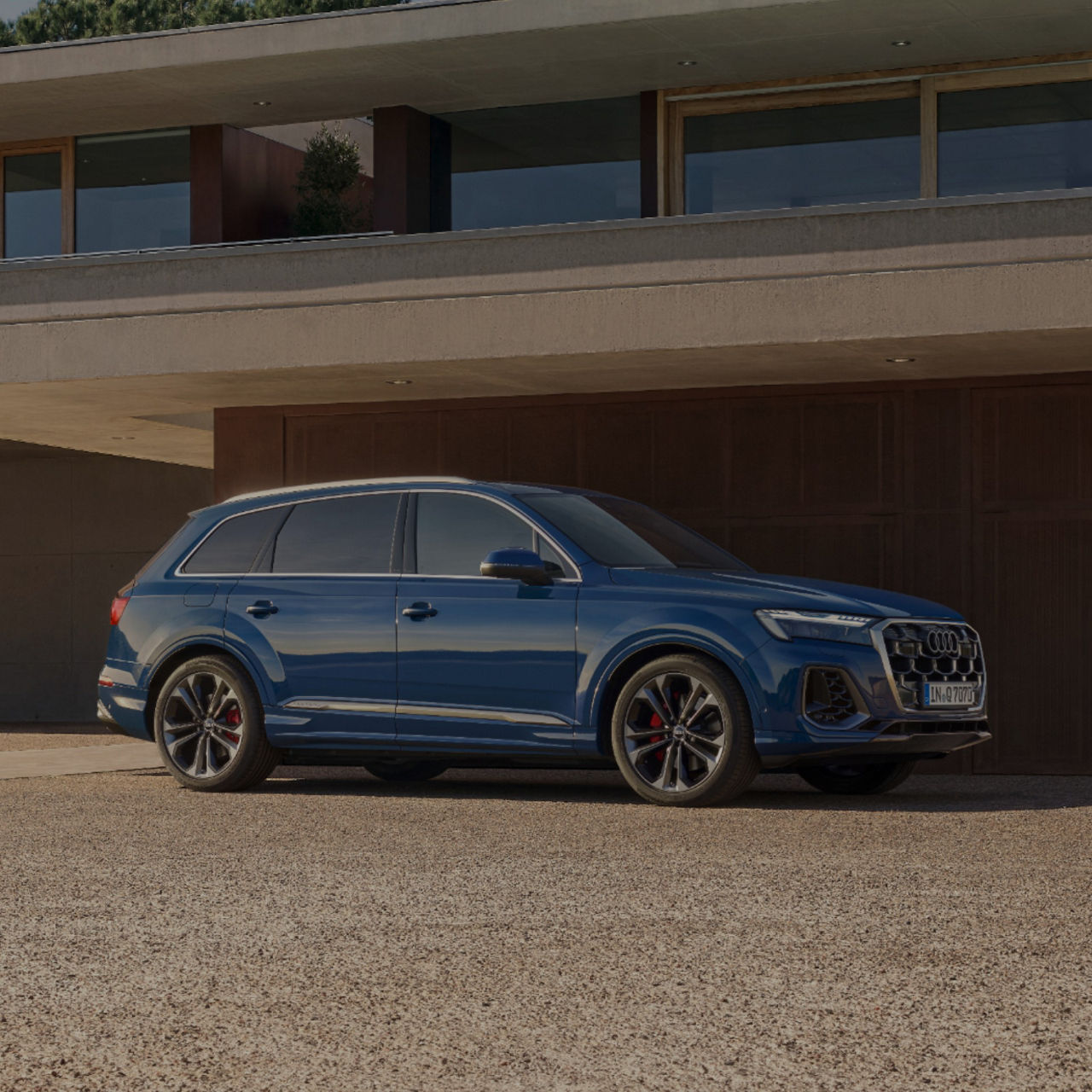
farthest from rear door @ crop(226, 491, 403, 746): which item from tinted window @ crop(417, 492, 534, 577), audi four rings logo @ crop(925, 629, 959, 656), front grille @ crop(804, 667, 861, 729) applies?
audi four rings logo @ crop(925, 629, 959, 656)

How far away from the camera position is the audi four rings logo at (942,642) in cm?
1046

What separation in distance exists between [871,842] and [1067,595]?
6.77m

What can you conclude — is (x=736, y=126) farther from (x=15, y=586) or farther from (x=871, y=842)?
(x=15, y=586)

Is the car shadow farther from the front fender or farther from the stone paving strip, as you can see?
the stone paving strip

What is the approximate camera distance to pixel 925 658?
10414mm

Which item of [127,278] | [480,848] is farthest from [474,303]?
[480,848]

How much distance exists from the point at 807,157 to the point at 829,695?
8.26 m

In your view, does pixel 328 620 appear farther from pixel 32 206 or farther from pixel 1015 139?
pixel 32 206

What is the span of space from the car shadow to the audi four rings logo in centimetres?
83

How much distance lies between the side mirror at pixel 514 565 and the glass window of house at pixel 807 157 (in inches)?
287

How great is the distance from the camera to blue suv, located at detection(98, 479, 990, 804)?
10.1 meters

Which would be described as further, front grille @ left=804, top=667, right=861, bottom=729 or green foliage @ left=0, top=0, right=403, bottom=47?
green foliage @ left=0, top=0, right=403, bottom=47

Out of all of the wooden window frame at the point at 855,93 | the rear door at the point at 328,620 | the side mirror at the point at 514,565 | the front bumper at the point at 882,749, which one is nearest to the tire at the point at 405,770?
the rear door at the point at 328,620

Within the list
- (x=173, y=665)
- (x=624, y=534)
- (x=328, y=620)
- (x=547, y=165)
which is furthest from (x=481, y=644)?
(x=547, y=165)
